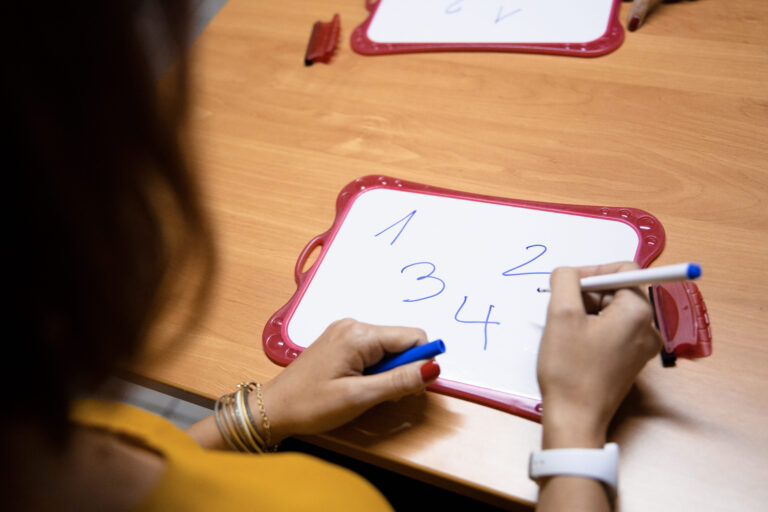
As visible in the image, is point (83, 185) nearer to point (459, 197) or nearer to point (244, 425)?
point (244, 425)

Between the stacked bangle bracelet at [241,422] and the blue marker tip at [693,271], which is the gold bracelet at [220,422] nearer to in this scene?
the stacked bangle bracelet at [241,422]

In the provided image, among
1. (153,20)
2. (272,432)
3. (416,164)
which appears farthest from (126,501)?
(416,164)

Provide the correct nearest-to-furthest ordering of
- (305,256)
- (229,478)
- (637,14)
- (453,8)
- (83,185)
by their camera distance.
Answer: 1. (83,185)
2. (229,478)
3. (305,256)
4. (637,14)
5. (453,8)

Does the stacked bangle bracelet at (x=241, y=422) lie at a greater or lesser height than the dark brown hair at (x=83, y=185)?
lesser

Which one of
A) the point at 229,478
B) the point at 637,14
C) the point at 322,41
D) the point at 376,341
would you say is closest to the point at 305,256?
the point at 376,341

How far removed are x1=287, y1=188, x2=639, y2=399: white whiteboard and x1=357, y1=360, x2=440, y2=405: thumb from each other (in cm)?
4

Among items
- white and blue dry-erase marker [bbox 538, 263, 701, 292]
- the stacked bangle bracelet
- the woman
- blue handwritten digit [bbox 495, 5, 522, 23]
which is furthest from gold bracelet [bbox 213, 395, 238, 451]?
blue handwritten digit [bbox 495, 5, 522, 23]

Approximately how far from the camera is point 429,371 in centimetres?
48

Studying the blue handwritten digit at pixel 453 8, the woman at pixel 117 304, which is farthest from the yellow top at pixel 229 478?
the blue handwritten digit at pixel 453 8

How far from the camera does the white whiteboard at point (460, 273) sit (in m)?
0.53

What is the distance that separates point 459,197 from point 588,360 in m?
0.25

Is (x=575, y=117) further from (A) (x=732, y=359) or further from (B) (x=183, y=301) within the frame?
(B) (x=183, y=301)

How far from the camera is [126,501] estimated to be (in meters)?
0.37

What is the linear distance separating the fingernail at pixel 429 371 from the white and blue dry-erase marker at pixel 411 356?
11 millimetres
